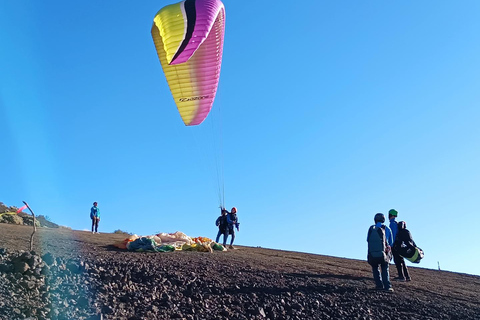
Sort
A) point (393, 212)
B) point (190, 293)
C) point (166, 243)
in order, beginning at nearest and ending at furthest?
point (190, 293)
point (393, 212)
point (166, 243)

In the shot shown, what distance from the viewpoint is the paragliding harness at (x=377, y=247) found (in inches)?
359

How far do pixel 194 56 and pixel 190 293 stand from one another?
8.80 m

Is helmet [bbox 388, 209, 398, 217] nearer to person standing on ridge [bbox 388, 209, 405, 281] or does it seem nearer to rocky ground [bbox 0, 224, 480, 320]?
person standing on ridge [bbox 388, 209, 405, 281]

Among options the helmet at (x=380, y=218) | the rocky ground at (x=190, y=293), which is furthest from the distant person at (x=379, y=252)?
the rocky ground at (x=190, y=293)

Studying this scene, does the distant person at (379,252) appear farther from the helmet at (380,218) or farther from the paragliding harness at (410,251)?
the paragliding harness at (410,251)

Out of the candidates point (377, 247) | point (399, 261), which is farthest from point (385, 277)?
point (399, 261)

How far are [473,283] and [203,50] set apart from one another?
10.1 metres

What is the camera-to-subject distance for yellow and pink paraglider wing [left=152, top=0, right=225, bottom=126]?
12.5m

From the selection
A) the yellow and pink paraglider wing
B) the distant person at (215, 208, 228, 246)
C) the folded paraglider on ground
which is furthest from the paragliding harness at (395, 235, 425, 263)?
the yellow and pink paraglider wing

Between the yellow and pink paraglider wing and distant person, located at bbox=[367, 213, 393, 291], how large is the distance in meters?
6.66

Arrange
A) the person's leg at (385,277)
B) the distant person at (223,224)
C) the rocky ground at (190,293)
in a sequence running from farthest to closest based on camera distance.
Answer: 1. the distant person at (223,224)
2. the person's leg at (385,277)
3. the rocky ground at (190,293)

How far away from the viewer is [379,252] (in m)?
9.16

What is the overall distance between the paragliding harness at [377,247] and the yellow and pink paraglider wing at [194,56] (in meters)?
6.74

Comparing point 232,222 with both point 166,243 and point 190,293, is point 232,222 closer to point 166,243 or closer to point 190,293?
point 166,243
